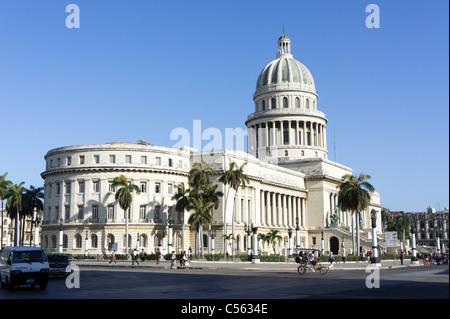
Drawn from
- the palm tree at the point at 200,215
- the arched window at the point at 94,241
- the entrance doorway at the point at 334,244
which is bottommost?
the entrance doorway at the point at 334,244

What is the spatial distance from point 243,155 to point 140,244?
23.0 meters

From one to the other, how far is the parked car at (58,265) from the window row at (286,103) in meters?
88.2

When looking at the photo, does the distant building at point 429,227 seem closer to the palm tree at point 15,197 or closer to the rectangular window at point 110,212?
the rectangular window at point 110,212

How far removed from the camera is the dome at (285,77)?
11987cm

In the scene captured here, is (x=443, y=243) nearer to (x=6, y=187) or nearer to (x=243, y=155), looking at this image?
(x=243, y=155)

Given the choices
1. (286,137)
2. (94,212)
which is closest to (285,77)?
(286,137)

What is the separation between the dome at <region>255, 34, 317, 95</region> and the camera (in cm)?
11987

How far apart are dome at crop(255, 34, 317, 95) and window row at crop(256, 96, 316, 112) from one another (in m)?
2.25

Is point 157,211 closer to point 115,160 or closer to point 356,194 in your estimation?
point 115,160

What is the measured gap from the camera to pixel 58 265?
3506cm

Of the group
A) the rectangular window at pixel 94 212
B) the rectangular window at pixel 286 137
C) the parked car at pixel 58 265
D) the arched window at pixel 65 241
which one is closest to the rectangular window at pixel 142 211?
the rectangular window at pixel 94 212

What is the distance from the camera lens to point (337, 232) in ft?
331
